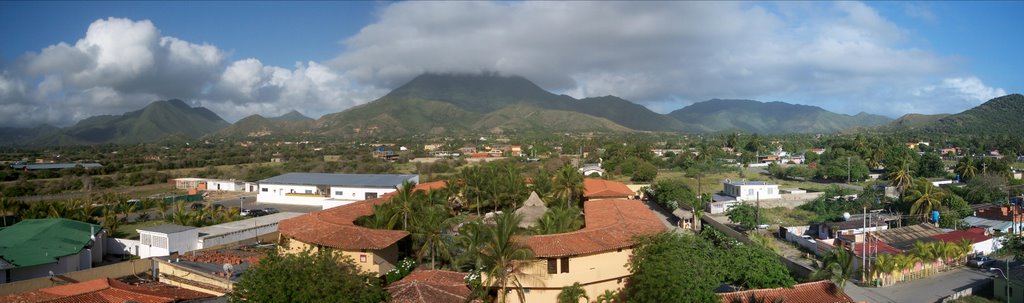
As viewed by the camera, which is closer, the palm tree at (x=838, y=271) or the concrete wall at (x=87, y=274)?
the concrete wall at (x=87, y=274)

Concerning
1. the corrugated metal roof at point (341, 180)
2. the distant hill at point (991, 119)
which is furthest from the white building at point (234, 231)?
the distant hill at point (991, 119)

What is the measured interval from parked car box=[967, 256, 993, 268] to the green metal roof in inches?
1566

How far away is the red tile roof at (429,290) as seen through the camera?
1816 centimetres

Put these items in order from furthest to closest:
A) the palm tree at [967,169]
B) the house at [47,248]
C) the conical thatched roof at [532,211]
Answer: the palm tree at [967,169]
the conical thatched roof at [532,211]
the house at [47,248]

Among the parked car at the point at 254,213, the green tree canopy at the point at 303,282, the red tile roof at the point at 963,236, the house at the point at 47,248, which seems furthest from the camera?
the parked car at the point at 254,213

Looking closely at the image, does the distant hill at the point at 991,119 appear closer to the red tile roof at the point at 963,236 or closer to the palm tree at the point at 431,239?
the red tile roof at the point at 963,236

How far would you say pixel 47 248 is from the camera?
26203mm

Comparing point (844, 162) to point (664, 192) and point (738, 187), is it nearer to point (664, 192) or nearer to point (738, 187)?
point (738, 187)

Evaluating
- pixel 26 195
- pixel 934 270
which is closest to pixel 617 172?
pixel 934 270

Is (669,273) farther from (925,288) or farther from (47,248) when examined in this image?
(47,248)

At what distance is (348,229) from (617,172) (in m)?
48.7

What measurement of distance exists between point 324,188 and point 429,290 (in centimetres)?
3378

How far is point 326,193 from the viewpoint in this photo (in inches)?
1965

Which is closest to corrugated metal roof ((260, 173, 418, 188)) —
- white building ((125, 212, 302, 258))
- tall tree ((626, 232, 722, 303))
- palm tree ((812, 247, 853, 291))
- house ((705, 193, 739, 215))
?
white building ((125, 212, 302, 258))
